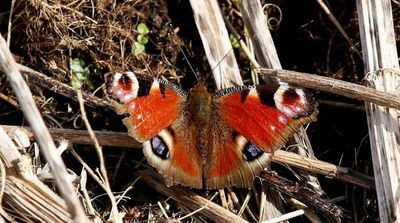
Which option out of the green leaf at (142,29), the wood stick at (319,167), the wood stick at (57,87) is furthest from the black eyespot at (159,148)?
the green leaf at (142,29)

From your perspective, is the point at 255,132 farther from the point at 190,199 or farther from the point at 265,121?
the point at 190,199

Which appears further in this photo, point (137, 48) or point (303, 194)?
point (137, 48)

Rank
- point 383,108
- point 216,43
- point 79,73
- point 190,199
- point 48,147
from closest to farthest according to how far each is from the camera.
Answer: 1. point 48,147
2. point 383,108
3. point 190,199
4. point 216,43
5. point 79,73

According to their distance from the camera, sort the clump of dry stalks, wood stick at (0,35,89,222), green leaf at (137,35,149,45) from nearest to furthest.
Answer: wood stick at (0,35,89,222) < the clump of dry stalks < green leaf at (137,35,149,45)

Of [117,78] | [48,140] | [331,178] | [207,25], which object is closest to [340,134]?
[331,178]

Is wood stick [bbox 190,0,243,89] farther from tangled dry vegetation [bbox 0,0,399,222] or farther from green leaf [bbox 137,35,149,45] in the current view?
green leaf [bbox 137,35,149,45]

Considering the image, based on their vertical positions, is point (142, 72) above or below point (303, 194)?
above

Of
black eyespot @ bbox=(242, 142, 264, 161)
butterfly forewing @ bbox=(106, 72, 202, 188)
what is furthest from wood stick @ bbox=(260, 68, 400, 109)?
butterfly forewing @ bbox=(106, 72, 202, 188)

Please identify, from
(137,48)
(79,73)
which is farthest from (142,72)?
(79,73)
